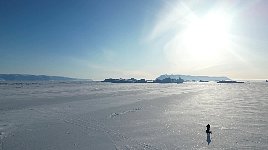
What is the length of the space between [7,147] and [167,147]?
253 inches

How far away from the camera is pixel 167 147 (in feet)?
36.4

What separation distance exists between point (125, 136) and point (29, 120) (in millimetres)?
8100

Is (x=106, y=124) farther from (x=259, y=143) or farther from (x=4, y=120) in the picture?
(x=259, y=143)

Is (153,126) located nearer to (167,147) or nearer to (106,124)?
(106,124)

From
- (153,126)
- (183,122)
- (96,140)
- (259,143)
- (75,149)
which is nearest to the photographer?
(75,149)

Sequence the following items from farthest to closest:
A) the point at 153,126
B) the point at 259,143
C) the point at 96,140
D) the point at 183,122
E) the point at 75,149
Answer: the point at 183,122
the point at 153,126
the point at 96,140
the point at 259,143
the point at 75,149

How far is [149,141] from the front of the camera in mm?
12070

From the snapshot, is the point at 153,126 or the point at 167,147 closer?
the point at 167,147

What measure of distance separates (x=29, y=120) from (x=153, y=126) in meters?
8.30

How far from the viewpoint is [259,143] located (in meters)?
11.5

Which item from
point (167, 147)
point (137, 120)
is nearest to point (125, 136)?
point (167, 147)

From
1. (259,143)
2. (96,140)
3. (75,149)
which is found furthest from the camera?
(96,140)

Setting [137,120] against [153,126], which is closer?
[153,126]

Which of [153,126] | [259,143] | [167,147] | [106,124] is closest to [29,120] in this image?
[106,124]
